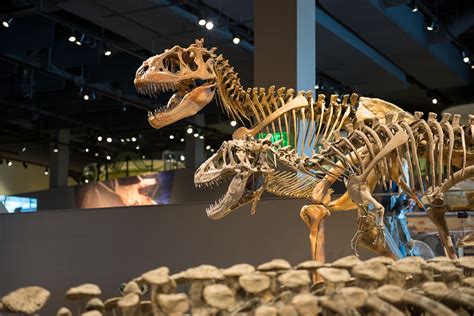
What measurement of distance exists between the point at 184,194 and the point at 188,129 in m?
3.52

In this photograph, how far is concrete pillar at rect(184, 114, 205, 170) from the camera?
1330 cm

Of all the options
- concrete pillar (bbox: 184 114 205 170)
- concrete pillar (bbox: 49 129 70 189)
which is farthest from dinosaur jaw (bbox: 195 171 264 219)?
concrete pillar (bbox: 49 129 70 189)

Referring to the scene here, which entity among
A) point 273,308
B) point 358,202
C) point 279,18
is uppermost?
point 279,18

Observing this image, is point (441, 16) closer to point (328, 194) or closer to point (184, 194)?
point (184, 194)

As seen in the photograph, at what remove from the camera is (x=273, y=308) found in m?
1.42

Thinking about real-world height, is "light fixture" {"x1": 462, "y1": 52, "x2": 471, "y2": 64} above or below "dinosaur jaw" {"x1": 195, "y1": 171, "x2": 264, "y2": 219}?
above

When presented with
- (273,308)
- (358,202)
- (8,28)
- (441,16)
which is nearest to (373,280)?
(273,308)

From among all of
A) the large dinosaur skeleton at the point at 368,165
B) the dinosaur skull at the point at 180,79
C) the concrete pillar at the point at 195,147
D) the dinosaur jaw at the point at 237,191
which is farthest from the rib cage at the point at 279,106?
the concrete pillar at the point at 195,147

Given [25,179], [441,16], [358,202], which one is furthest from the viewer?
[25,179]

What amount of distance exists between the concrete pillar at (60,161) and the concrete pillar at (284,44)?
9.32 m

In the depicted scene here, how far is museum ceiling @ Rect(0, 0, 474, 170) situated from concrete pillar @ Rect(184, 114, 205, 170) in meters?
0.17

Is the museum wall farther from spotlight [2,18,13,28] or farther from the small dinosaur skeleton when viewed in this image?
spotlight [2,18,13,28]

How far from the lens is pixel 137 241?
5.77m

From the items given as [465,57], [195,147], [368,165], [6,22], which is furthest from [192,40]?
[368,165]
